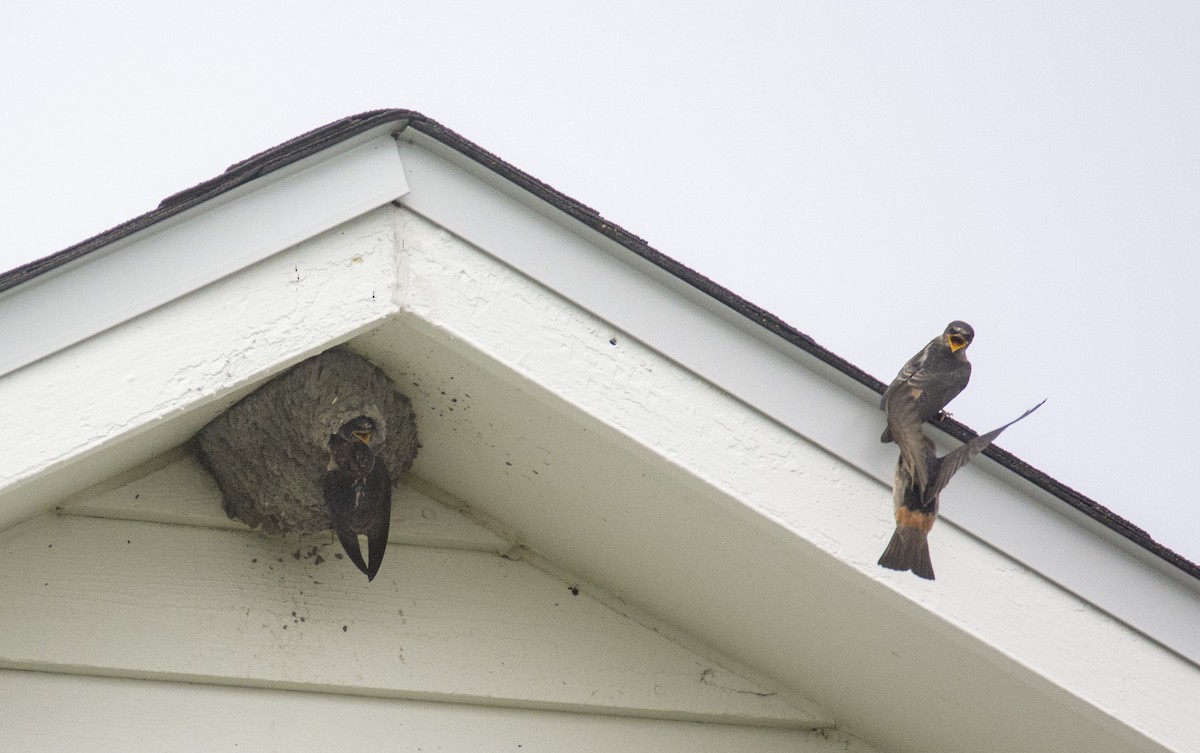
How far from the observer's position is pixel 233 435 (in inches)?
111

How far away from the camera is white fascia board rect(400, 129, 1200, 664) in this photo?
7.66 ft

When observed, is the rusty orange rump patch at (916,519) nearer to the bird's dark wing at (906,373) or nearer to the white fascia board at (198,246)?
the bird's dark wing at (906,373)

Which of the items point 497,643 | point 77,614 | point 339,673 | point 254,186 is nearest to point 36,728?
point 77,614

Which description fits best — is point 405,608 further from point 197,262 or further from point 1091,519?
point 1091,519

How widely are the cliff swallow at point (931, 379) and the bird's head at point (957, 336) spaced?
0.07 metres

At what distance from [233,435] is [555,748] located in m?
1.03

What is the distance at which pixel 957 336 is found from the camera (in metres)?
2.62

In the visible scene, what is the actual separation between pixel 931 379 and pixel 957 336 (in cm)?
34

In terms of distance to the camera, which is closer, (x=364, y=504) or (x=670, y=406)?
(x=670, y=406)

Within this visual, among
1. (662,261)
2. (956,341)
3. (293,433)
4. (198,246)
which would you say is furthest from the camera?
(293,433)

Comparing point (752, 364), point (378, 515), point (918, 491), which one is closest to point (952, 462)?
point (918, 491)

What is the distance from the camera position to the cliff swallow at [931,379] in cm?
230

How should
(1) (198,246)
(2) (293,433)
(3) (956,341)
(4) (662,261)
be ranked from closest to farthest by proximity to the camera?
(1) (198,246) → (4) (662,261) → (3) (956,341) → (2) (293,433)

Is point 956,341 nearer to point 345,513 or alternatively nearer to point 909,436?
point 909,436
